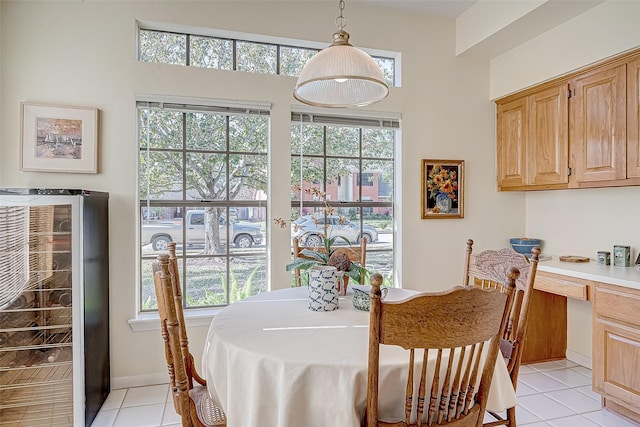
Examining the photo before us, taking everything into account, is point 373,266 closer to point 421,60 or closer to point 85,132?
point 421,60

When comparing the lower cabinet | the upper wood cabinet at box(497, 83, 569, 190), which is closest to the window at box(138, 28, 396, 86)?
the upper wood cabinet at box(497, 83, 569, 190)

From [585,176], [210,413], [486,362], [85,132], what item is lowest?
[210,413]

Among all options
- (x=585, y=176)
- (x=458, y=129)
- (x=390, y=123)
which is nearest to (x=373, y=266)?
(x=390, y=123)

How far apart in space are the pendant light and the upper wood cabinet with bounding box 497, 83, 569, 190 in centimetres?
185

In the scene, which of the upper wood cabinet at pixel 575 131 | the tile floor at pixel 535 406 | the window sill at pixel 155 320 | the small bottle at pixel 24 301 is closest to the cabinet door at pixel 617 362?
the tile floor at pixel 535 406

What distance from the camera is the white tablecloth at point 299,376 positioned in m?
1.18

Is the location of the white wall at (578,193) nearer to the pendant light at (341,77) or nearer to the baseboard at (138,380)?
the pendant light at (341,77)

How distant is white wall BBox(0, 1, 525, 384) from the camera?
2.53 m

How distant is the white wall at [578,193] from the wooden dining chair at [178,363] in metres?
3.11

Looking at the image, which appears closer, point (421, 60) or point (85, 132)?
point (85, 132)

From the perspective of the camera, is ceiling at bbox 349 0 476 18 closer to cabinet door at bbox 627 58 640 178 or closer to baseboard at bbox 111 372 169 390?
cabinet door at bbox 627 58 640 178

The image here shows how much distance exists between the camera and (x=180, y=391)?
1300 millimetres

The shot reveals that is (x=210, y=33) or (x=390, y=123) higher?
(x=210, y=33)

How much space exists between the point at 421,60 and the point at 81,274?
10.3 ft
